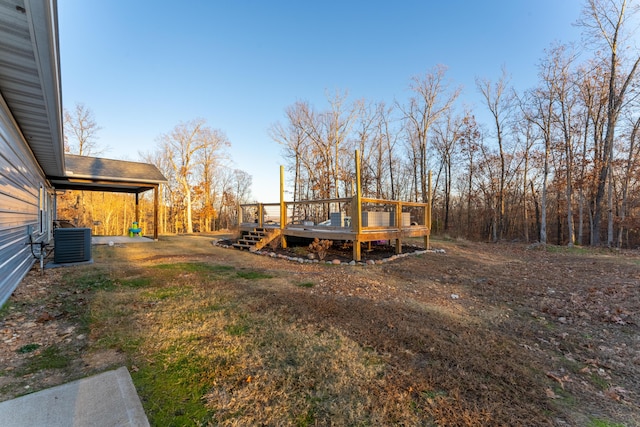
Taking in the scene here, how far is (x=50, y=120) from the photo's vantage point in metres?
Result: 4.54

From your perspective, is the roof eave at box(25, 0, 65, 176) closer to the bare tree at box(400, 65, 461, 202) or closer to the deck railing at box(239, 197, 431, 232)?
the deck railing at box(239, 197, 431, 232)

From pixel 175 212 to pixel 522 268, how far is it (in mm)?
26341

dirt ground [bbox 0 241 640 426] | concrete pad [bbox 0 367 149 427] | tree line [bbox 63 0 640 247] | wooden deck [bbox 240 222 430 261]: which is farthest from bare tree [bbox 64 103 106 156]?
concrete pad [bbox 0 367 149 427]

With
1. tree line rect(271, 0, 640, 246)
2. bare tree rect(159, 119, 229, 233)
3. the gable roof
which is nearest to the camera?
the gable roof

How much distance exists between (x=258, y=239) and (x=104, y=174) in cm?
683

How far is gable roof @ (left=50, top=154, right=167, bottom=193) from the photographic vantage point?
412 inches

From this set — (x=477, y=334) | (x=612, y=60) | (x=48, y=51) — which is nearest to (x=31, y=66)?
(x=48, y=51)

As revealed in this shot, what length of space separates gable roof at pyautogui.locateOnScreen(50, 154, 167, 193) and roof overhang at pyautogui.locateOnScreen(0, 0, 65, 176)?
591 cm

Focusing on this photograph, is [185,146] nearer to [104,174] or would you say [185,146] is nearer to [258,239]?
[104,174]

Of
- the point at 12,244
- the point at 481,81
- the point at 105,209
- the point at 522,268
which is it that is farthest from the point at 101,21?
the point at 105,209

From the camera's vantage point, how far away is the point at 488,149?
60.0 ft

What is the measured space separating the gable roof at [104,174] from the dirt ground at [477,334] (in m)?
6.39

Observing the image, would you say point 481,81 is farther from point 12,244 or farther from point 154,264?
point 12,244

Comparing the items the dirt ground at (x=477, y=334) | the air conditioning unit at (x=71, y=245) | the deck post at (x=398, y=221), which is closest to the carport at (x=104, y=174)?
the air conditioning unit at (x=71, y=245)
